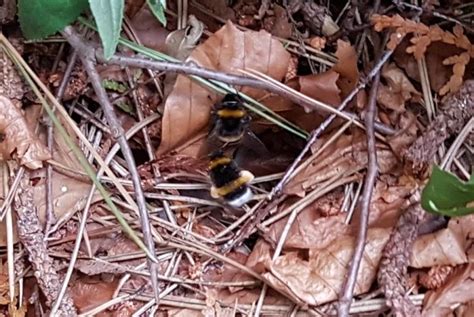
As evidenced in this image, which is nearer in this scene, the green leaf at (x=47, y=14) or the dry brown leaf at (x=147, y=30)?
the green leaf at (x=47, y=14)

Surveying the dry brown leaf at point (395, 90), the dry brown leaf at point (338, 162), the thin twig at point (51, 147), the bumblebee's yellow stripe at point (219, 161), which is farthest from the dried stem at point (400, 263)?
the thin twig at point (51, 147)

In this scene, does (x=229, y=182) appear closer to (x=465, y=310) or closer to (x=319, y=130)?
(x=319, y=130)

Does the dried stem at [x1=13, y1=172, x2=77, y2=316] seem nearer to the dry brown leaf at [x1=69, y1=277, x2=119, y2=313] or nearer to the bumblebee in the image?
the dry brown leaf at [x1=69, y1=277, x2=119, y2=313]

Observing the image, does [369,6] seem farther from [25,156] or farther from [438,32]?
[25,156]

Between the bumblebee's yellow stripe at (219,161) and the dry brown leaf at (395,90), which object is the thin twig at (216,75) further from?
the bumblebee's yellow stripe at (219,161)

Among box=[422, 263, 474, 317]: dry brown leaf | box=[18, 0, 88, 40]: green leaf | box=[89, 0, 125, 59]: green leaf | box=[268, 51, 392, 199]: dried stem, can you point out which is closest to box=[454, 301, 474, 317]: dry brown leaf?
box=[422, 263, 474, 317]: dry brown leaf

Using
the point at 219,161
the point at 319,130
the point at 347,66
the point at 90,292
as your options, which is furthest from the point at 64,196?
the point at 347,66
